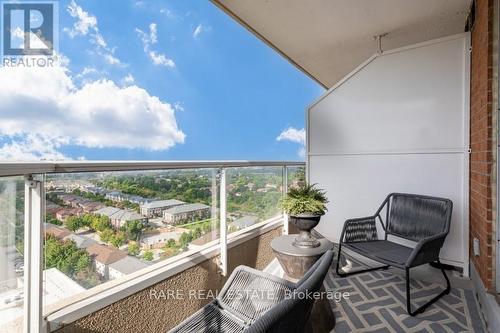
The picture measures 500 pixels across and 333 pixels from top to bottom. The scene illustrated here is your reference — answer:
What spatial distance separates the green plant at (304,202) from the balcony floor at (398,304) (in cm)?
85

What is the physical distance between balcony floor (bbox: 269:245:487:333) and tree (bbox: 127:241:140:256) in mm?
1537

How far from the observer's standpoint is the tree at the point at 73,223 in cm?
121

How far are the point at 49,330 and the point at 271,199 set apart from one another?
2308 millimetres

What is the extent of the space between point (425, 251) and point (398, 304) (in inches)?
20.2

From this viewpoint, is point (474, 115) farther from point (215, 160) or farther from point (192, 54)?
point (192, 54)

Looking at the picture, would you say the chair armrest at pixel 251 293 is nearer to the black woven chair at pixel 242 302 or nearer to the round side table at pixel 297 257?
the black woven chair at pixel 242 302

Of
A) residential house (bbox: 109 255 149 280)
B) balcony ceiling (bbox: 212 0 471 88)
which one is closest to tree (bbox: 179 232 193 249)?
residential house (bbox: 109 255 149 280)

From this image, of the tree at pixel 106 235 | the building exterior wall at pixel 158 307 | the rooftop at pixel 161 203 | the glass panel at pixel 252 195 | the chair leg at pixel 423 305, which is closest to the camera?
the building exterior wall at pixel 158 307

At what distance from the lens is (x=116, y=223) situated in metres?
1.44

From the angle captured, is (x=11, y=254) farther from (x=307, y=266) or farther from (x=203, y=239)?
(x=307, y=266)

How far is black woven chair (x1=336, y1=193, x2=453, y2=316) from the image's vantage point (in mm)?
2160

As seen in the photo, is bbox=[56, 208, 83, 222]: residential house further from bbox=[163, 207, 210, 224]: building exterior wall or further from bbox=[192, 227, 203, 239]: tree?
bbox=[192, 227, 203, 239]: tree

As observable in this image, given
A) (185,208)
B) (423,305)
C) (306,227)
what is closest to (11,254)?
(185,208)

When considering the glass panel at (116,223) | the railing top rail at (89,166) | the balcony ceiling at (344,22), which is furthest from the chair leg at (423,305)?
the balcony ceiling at (344,22)
